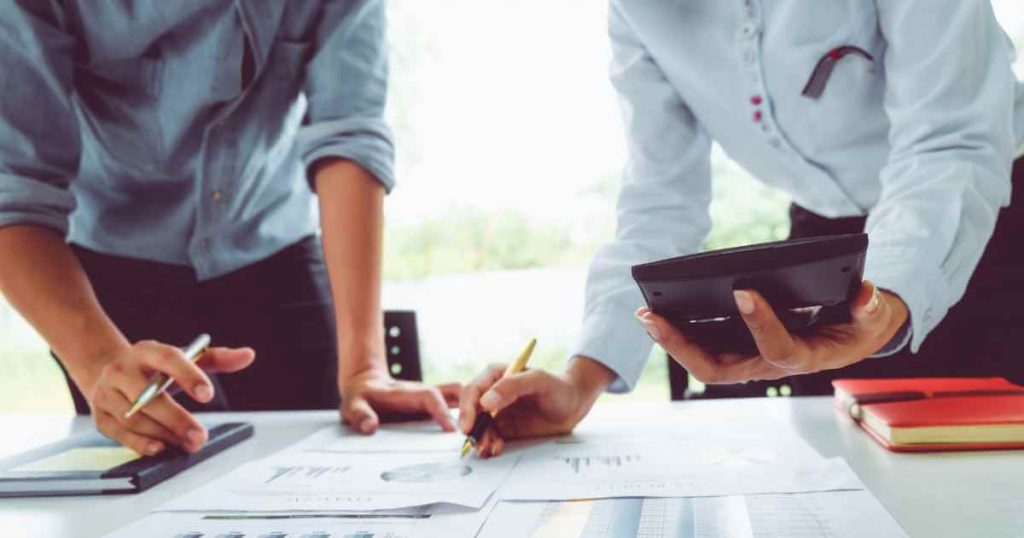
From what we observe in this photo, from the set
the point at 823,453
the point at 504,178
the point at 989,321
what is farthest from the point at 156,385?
the point at 504,178

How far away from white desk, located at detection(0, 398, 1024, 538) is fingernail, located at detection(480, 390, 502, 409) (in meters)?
0.14

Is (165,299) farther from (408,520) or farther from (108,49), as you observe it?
(408,520)

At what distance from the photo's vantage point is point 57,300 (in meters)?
0.89

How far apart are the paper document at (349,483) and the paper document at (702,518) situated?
0.06 meters

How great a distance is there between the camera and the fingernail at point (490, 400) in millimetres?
754

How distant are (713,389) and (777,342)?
697 millimetres

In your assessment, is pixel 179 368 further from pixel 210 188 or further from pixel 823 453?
pixel 823 453

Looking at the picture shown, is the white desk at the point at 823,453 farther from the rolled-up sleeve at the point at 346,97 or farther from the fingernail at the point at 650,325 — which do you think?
the rolled-up sleeve at the point at 346,97

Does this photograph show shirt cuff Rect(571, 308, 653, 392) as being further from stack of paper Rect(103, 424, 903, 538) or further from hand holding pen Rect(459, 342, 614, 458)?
stack of paper Rect(103, 424, 903, 538)

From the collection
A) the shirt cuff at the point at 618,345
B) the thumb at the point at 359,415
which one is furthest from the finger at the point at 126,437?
the shirt cuff at the point at 618,345

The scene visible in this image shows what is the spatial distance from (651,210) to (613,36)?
27 centimetres

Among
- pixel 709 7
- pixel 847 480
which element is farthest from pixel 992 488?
pixel 709 7

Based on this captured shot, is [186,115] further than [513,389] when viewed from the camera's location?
Yes

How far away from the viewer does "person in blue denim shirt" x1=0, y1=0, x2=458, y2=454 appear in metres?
0.93
